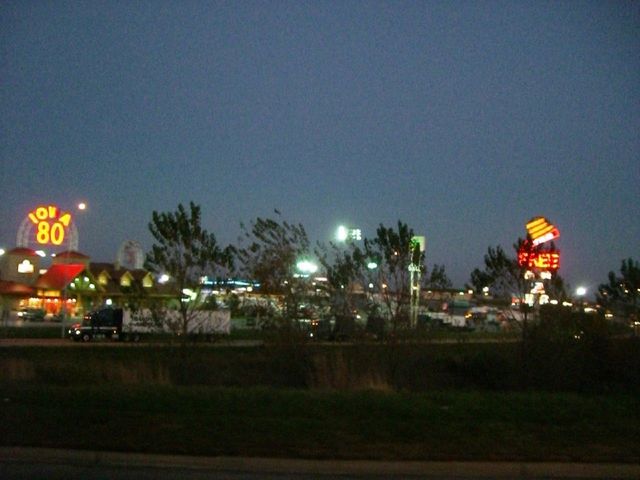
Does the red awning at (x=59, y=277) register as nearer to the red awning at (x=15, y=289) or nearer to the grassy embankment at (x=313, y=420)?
the red awning at (x=15, y=289)

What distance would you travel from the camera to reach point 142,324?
87.6 feet

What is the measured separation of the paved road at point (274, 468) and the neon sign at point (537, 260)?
713 inches

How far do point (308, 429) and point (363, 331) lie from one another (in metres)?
10.2

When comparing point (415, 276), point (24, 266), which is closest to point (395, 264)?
point (415, 276)

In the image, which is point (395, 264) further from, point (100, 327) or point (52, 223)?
point (52, 223)

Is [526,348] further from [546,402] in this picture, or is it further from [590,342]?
[546,402]

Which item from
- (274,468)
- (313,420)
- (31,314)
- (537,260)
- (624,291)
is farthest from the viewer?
(31,314)

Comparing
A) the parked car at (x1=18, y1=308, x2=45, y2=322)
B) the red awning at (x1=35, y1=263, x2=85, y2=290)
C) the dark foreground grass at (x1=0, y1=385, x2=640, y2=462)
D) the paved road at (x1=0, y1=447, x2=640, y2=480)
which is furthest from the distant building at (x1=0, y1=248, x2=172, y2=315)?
the paved road at (x1=0, y1=447, x2=640, y2=480)

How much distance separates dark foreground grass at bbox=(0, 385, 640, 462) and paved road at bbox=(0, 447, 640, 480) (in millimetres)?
247

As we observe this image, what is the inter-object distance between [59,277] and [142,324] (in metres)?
48.9

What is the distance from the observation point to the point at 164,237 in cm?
2647

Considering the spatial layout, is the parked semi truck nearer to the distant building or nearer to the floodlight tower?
the floodlight tower

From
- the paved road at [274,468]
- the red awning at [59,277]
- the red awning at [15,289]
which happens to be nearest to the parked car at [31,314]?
the red awning at [15,289]

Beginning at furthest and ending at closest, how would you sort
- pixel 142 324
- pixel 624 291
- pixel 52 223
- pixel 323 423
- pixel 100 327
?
1. pixel 52 223
2. pixel 100 327
3. pixel 624 291
4. pixel 142 324
5. pixel 323 423
